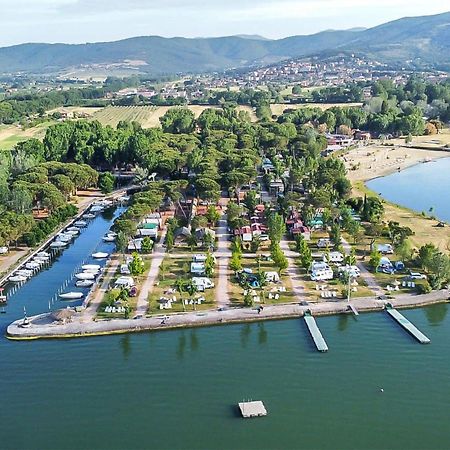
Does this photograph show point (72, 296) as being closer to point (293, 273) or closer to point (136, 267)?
point (136, 267)

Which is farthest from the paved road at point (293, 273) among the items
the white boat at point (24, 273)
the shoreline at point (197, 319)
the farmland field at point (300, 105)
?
the farmland field at point (300, 105)

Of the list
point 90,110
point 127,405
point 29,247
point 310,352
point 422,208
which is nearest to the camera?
point 127,405

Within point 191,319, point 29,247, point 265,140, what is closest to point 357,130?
point 265,140

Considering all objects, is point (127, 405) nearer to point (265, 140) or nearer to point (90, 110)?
point (265, 140)

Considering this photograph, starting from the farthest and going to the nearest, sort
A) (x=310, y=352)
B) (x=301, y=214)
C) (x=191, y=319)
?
1. (x=301, y=214)
2. (x=191, y=319)
3. (x=310, y=352)

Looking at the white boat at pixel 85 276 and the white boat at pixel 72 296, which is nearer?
the white boat at pixel 72 296

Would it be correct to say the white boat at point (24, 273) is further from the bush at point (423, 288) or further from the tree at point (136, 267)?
the bush at point (423, 288)

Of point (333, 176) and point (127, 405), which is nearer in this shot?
point (127, 405)

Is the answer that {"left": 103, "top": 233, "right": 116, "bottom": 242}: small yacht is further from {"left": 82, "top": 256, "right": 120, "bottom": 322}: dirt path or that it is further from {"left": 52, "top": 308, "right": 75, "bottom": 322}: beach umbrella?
{"left": 52, "top": 308, "right": 75, "bottom": 322}: beach umbrella
